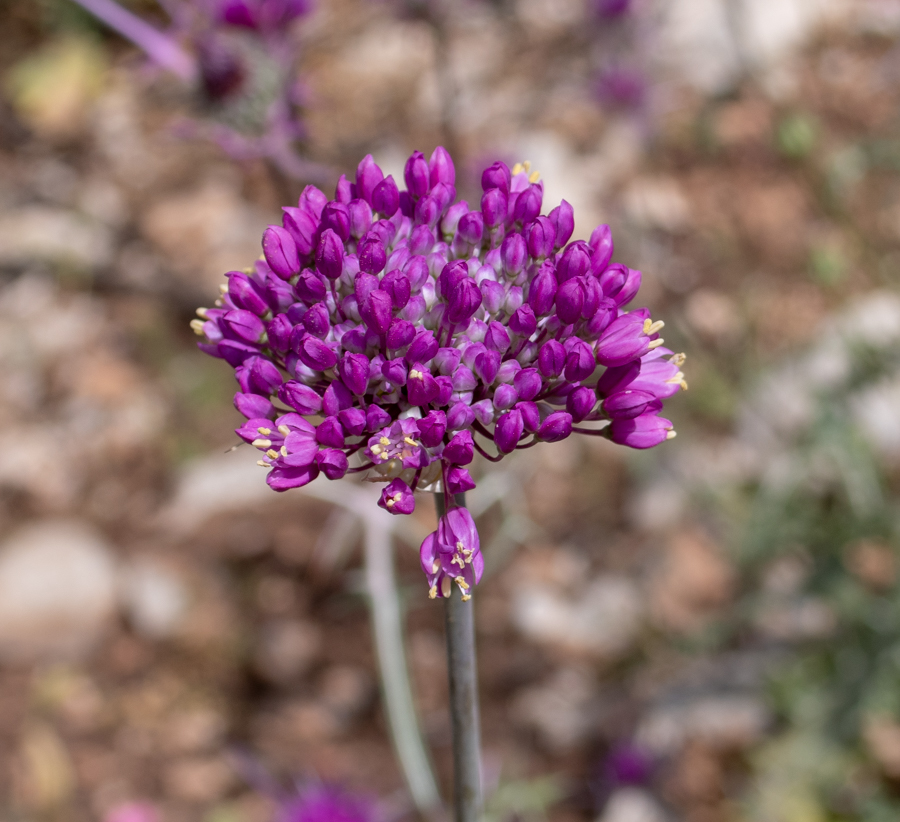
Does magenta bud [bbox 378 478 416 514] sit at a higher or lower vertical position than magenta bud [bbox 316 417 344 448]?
lower

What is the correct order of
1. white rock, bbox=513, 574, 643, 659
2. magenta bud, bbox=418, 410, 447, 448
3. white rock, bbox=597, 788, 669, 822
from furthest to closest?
white rock, bbox=513, 574, 643, 659 < white rock, bbox=597, 788, 669, 822 < magenta bud, bbox=418, 410, 447, 448

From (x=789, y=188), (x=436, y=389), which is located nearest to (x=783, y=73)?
(x=789, y=188)

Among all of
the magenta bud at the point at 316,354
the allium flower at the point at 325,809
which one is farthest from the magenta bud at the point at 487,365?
the allium flower at the point at 325,809

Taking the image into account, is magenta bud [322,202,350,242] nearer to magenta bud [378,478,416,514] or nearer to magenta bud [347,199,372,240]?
magenta bud [347,199,372,240]

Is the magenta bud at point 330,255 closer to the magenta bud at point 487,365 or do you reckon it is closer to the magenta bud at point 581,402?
the magenta bud at point 487,365

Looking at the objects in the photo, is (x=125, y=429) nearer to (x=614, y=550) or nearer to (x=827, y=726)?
(x=614, y=550)

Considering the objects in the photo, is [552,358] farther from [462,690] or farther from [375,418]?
[462,690]

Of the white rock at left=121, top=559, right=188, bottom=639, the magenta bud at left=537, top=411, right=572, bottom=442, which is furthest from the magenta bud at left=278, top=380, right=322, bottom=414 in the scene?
the white rock at left=121, top=559, right=188, bottom=639
